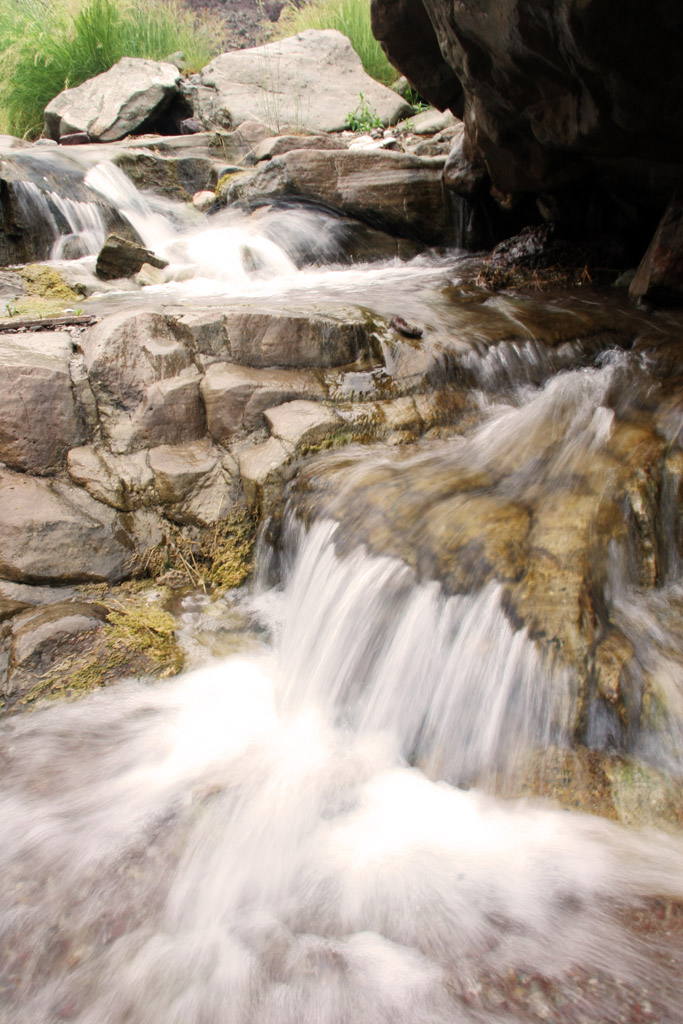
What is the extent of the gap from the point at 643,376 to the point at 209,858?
367cm

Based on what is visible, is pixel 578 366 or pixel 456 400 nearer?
pixel 456 400

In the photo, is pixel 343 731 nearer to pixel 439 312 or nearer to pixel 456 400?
pixel 456 400

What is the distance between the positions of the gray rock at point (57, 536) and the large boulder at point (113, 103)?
9660 mm

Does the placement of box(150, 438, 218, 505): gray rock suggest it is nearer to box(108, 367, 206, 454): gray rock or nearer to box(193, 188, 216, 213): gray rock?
box(108, 367, 206, 454): gray rock

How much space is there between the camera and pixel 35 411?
3.59 metres

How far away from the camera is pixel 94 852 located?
2.16 meters

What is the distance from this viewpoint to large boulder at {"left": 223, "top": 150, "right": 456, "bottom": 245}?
716cm

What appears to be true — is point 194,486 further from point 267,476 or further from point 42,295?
point 42,295

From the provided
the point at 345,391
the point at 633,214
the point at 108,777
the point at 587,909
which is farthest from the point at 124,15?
the point at 587,909

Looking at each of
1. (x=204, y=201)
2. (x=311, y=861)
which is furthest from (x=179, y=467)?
(x=204, y=201)

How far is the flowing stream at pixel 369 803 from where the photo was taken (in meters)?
1.66

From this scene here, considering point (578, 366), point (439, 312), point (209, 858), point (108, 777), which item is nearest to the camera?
point (209, 858)

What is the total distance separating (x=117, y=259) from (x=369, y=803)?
5529mm

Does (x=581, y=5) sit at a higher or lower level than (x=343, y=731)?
higher
